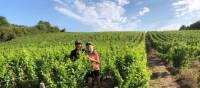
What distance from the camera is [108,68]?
54.4 ft

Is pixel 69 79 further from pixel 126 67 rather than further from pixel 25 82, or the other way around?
pixel 25 82

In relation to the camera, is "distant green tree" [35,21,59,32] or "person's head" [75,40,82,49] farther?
"distant green tree" [35,21,59,32]

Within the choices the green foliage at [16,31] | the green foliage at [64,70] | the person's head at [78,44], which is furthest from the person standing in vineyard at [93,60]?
the green foliage at [16,31]

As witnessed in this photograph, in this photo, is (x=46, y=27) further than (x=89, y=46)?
Yes

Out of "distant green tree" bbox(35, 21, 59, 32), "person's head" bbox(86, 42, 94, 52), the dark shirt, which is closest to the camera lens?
"person's head" bbox(86, 42, 94, 52)

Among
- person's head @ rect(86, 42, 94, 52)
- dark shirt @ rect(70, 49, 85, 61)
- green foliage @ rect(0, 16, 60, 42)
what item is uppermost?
person's head @ rect(86, 42, 94, 52)

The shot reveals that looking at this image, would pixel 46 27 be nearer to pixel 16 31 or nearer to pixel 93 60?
pixel 16 31

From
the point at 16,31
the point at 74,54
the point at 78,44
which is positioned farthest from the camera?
the point at 16,31

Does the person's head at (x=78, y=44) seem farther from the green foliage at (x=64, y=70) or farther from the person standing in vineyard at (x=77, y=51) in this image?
the green foliage at (x=64, y=70)

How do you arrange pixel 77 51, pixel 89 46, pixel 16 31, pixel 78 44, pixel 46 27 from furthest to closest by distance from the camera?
pixel 46 27
pixel 16 31
pixel 77 51
pixel 78 44
pixel 89 46

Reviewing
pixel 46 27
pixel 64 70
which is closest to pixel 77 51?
pixel 64 70

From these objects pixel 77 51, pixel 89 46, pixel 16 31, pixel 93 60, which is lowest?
pixel 16 31

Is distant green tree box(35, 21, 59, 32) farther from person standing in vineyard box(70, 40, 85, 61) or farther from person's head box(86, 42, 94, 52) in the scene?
person's head box(86, 42, 94, 52)

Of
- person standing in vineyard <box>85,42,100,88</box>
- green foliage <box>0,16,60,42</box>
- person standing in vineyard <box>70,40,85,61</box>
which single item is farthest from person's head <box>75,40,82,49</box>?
green foliage <box>0,16,60,42</box>
